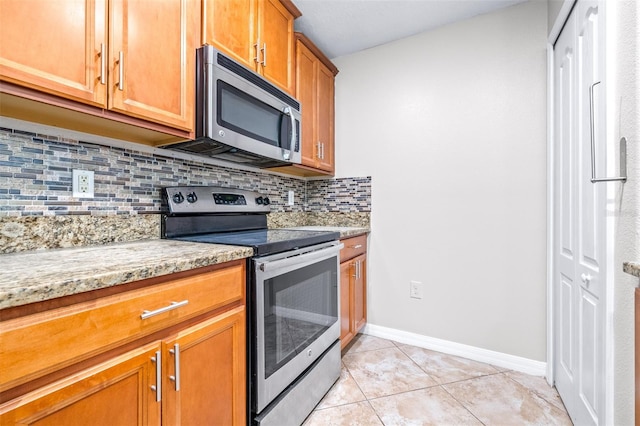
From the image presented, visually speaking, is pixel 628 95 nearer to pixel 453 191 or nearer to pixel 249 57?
pixel 453 191

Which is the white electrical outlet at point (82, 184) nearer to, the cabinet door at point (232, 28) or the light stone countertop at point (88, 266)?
the light stone countertop at point (88, 266)

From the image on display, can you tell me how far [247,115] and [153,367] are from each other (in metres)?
1.18

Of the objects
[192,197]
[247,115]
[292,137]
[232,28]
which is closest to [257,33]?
[232,28]

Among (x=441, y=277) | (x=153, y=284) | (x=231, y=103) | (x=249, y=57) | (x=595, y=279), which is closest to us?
(x=153, y=284)

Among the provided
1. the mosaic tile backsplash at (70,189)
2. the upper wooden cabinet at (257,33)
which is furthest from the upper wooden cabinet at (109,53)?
the mosaic tile backsplash at (70,189)

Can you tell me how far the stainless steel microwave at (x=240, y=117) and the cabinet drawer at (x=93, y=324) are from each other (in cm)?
71

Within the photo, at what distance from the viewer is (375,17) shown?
2053mm

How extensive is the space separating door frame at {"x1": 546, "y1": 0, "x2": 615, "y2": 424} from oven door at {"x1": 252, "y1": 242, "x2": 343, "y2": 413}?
3.68 ft

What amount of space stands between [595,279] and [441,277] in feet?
3.57

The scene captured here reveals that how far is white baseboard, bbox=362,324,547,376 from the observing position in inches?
74.2

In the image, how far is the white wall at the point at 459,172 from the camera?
1.91 m

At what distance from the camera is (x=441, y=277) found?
218 centimetres

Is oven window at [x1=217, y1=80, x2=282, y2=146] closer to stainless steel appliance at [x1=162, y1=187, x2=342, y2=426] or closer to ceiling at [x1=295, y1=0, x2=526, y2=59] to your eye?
stainless steel appliance at [x1=162, y1=187, x2=342, y2=426]

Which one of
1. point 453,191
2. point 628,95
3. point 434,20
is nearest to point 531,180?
point 453,191
